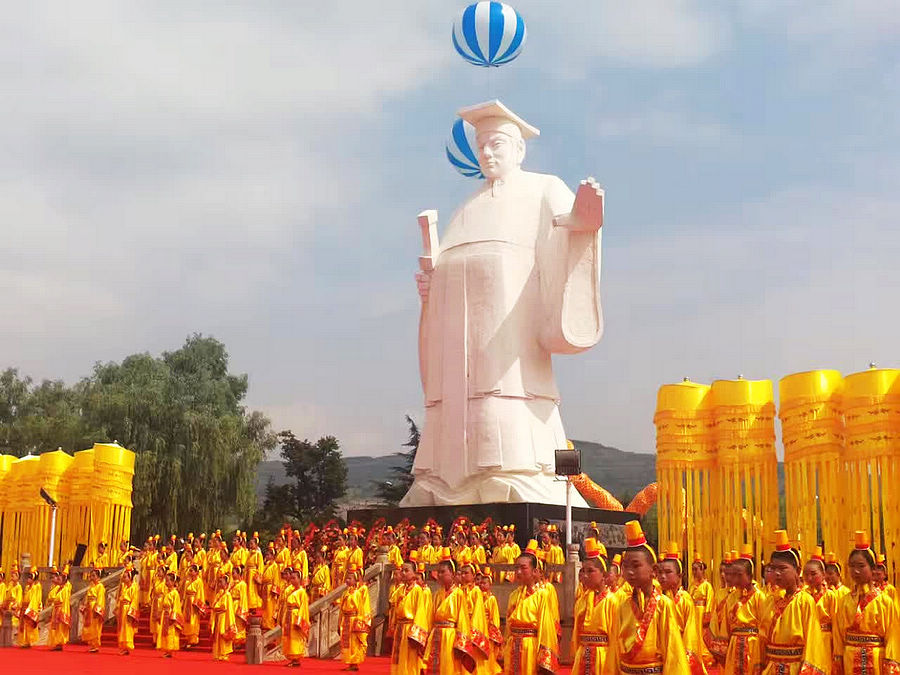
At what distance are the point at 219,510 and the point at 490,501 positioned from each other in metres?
13.9

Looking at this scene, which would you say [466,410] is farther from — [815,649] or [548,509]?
[815,649]

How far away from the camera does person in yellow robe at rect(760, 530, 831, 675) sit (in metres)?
7.37

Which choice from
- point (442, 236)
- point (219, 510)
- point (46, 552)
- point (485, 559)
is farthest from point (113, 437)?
point (485, 559)

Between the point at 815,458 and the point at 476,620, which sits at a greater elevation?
the point at 815,458

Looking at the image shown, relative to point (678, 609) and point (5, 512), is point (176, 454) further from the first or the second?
point (678, 609)

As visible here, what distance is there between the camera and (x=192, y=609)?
16.1m

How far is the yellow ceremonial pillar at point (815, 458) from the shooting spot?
44.2ft

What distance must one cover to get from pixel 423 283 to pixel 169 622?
8061 millimetres

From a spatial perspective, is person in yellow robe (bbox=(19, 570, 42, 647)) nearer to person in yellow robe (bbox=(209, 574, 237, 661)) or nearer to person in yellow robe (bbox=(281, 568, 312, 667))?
person in yellow robe (bbox=(209, 574, 237, 661))

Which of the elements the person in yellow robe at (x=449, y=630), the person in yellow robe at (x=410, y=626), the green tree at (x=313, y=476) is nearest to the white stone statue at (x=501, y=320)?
the person in yellow robe at (x=410, y=626)

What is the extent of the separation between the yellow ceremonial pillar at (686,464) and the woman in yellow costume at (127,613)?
745cm

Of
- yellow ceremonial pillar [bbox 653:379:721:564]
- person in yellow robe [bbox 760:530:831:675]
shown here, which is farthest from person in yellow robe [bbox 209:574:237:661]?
person in yellow robe [bbox 760:530:831:675]

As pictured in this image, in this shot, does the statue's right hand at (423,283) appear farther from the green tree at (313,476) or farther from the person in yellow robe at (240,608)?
the green tree at (313,476)

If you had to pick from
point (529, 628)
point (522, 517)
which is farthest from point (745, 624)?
point (522, 517)
